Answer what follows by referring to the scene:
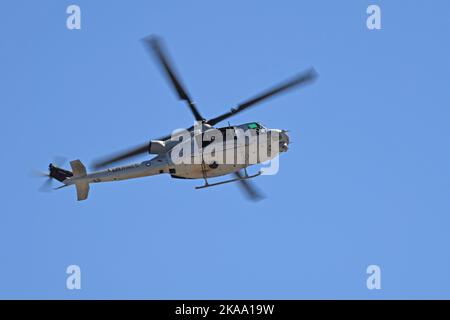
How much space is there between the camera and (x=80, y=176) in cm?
2538

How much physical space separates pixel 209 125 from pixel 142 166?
5.91ft

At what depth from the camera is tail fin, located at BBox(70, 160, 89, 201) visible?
25281 mm

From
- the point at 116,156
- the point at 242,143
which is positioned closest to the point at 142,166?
the point at 116,156

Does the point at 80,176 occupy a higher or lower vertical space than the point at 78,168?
lower

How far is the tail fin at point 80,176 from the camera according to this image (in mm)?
25281
